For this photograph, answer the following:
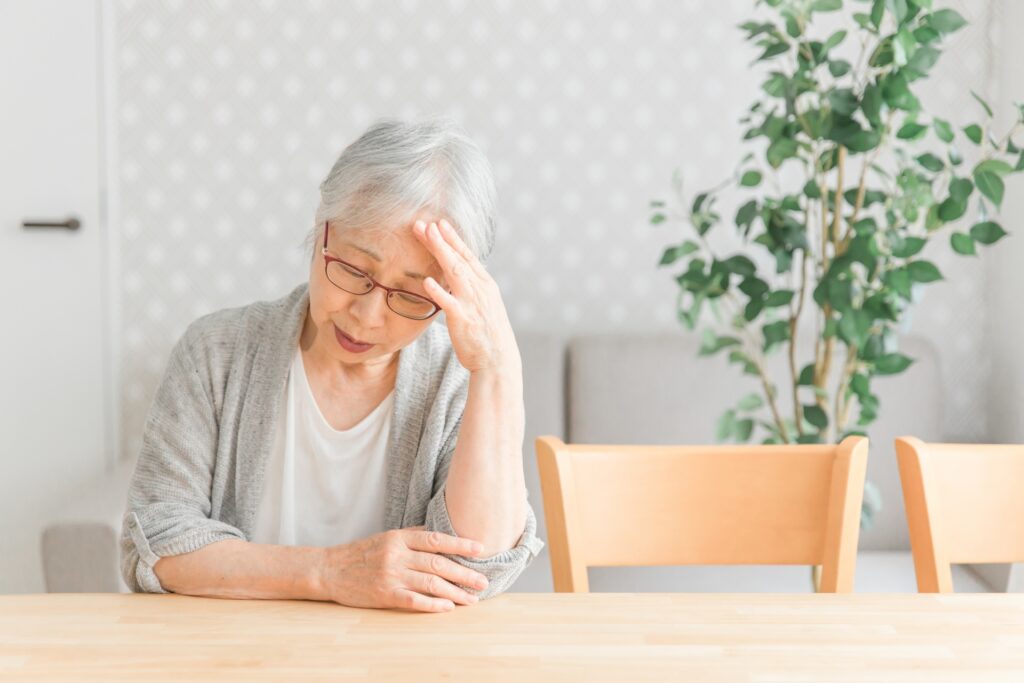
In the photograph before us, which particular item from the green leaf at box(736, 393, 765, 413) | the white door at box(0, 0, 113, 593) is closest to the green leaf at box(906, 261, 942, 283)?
the green leaf at box(736, 393, 765, 413)

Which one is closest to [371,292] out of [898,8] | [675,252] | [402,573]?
[402,573]

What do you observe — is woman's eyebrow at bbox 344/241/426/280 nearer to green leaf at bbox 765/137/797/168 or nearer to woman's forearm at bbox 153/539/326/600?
woman's forearm at bbox 153/539/326/600

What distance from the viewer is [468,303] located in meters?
1.31

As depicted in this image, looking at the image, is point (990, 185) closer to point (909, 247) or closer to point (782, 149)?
point (909, 247)

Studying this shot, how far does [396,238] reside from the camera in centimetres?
133

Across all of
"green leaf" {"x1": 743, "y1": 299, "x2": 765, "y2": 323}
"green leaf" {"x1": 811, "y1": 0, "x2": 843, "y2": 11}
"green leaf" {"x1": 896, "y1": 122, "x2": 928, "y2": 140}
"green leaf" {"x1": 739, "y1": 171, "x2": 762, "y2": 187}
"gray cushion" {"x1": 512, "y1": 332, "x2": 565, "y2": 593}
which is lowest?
"gray cushion" {"x1": 512, "y1": 332, "x2": 565, "y2": 593}

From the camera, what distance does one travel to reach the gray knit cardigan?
142 cm

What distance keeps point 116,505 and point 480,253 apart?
128 cm

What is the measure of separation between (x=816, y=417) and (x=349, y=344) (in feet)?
3.91

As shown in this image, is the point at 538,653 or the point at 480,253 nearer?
the point at 538,653

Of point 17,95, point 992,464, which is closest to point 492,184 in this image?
point 992,464

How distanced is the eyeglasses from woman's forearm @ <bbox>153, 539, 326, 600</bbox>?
31 centimetres

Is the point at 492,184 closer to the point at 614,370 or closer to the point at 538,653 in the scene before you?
the point at 538,653

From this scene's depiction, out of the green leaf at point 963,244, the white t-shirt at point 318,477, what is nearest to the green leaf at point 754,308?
the green leaf at point 963,244
